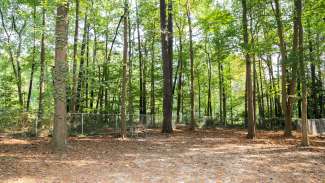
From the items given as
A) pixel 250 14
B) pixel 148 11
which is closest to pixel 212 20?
pixel 250 14

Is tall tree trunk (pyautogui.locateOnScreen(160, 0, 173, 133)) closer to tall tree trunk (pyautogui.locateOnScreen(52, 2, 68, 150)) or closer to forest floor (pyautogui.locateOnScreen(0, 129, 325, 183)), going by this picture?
forest floor (pyautogui.locateOnScreen(0, 129, 325, 183))

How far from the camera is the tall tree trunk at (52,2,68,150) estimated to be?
30.2 feet

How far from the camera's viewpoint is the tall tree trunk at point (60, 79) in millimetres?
9203

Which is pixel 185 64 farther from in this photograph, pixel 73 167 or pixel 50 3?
pixel 73 167

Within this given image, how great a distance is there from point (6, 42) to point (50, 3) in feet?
49.8

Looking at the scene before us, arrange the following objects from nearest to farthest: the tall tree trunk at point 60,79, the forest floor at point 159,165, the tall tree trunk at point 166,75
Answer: the forest floor at point 159,165
the tall tree trunk at point 60,79
the tall tree trunk at point 166,75

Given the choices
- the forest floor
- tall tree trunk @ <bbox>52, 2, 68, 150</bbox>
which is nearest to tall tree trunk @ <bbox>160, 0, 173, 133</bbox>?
the forest floor

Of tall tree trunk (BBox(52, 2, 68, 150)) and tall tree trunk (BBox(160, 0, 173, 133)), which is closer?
tall tree trunk (BBox(52, 2, 68, 150))

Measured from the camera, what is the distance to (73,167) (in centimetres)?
684

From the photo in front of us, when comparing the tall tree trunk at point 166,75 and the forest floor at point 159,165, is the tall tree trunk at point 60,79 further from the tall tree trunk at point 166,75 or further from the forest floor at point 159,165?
the tall tree trunk at point 166,75

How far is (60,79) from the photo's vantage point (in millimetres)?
9570

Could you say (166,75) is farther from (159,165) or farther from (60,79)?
(159,165)

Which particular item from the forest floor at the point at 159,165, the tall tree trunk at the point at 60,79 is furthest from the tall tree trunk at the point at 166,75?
the tall tree trunk at the point at 60,79

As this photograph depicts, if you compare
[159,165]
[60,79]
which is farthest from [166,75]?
[159,165]
